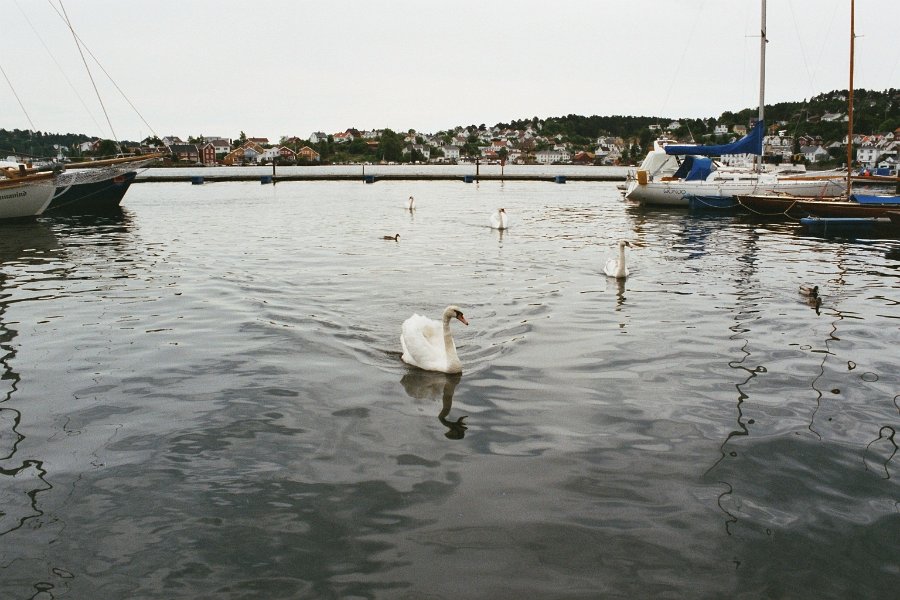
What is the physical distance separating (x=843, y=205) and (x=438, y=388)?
25483mm

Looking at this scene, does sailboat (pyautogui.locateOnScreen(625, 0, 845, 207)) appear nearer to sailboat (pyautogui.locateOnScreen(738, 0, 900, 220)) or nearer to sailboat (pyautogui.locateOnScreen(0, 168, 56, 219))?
sailboat (pyautogui.locateOnScreen(738, 0, 900, 220))

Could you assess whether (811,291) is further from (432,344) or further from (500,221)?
(500,221)

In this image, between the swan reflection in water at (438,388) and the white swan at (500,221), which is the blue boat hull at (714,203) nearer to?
the white swan at (500,221)

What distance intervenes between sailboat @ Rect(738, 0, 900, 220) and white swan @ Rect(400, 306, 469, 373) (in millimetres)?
23016

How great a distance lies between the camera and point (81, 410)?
8461mm

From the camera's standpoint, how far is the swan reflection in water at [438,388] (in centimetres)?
796

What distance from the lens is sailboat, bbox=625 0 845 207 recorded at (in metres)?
37.7

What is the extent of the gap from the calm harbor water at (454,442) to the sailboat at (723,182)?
23.1 metres

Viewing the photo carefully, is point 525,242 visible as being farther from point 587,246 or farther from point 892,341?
point 892,341

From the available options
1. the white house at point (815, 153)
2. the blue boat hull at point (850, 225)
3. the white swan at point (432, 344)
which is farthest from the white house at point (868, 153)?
the white swan at point (432, 344)

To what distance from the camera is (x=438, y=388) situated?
9102mm

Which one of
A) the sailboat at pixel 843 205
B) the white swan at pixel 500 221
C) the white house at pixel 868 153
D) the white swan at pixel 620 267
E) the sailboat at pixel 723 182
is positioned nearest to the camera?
the white swan at pixel 620 267

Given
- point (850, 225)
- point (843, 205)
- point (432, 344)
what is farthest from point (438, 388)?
point (843, 205)

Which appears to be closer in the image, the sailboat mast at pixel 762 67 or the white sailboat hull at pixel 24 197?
the white sailboat hull at pixel 24 197
